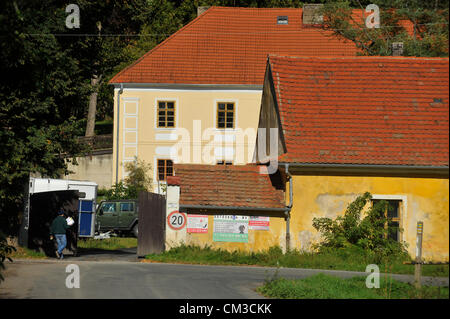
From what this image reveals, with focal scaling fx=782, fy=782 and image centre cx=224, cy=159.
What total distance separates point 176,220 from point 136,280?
23.4 feet

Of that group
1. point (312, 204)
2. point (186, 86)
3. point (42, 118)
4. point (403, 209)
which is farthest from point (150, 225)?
point (186, 86)

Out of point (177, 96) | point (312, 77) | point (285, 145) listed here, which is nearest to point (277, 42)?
point (177, 96)

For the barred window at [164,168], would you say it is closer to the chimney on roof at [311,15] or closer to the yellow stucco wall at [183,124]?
the yellow stucco wall at [183,124]

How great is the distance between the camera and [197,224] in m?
24.6

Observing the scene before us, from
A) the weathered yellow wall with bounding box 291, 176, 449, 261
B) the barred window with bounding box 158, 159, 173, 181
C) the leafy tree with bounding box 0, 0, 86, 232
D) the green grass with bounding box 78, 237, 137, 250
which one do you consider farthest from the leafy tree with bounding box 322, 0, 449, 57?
the green grass with bounding box 78, 237, 137, 250

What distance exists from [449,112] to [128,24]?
133 ft

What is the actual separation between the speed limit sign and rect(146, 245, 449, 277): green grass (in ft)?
2.16

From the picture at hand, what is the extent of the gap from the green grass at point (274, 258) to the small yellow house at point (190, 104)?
65.1 feet

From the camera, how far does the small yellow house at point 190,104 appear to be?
43938 millimetres

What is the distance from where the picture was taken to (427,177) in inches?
866

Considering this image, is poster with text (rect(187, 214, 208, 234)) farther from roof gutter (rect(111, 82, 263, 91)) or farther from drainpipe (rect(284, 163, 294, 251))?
roof gutter (rect(111, 82, 263, 91))

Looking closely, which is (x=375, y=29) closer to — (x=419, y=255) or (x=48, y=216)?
(x=48, y=216)

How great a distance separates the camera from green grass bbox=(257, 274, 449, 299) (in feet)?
49.0
